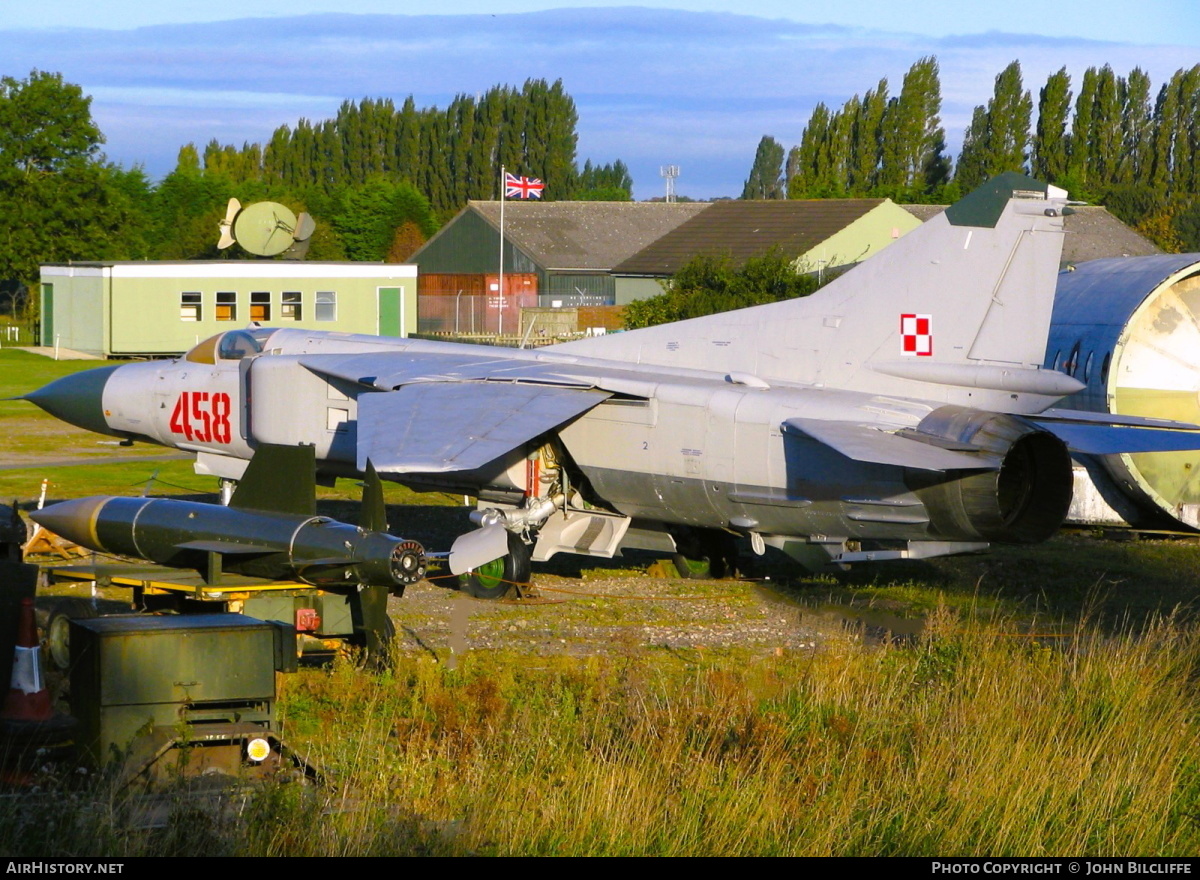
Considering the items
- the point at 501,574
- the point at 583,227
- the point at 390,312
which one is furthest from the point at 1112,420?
the point at 583,227

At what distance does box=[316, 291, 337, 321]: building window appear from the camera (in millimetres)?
40938

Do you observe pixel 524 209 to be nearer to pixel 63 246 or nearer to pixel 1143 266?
pixel 63 246

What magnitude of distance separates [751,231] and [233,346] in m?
38.8

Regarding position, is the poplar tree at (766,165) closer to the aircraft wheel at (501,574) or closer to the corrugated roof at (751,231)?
the corrugated roof at (751,231)

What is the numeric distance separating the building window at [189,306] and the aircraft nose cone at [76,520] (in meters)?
29.3

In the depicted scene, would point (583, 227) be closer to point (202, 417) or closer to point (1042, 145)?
point (1042, 145)

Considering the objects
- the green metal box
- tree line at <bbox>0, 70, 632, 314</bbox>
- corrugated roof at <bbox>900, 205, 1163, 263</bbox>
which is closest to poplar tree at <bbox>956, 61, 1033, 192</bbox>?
corrugated roof at <bbox>900, 205, 1163, 263</bbox>

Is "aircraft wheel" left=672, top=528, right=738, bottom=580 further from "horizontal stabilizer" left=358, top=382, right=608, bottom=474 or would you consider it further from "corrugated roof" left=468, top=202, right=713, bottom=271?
"corrugated roof" left=468, top=202, right=713, bottom=271

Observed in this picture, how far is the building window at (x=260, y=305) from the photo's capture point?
131 ft

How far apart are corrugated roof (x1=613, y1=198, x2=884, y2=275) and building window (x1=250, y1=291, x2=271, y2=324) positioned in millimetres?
A: 16834

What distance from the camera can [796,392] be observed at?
12453mm

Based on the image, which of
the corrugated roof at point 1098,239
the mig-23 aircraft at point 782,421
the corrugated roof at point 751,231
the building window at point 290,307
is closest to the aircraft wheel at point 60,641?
the mig-23 aircraft at point 782,421

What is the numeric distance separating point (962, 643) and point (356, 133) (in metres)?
86.2

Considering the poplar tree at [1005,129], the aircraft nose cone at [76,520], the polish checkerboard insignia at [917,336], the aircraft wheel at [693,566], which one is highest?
the poplar tree at [1005,129]
